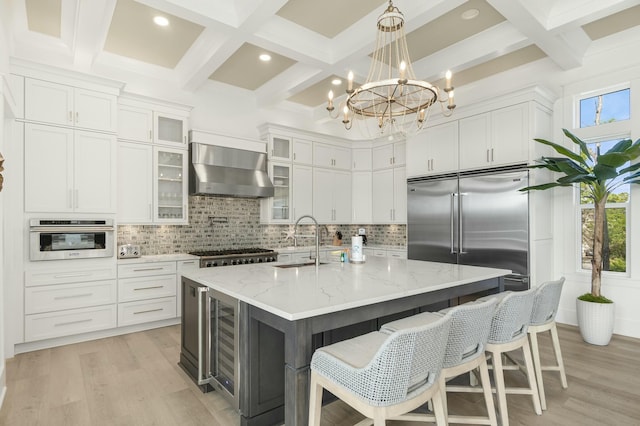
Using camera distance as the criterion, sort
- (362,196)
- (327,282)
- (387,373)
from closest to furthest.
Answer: (387,373), (327,282), (362,196)

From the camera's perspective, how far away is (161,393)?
2.66m

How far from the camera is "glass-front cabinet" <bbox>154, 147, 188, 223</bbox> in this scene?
15.0 feet

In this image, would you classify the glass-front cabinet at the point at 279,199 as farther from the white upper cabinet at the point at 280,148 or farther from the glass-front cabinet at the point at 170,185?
the glass-front cabinet at the point at 170,185

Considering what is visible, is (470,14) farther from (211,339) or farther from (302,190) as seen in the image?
(211,339)

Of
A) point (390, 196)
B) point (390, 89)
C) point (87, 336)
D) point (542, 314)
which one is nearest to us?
point (542, 314)

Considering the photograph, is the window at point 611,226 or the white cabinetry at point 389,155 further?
the white cabinetry at point 389,155

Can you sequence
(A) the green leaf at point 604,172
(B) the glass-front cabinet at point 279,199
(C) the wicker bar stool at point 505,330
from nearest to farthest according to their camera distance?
(C) the wicker bar stool at point 505,330
(A) the green leaf at point 604,172
(B) the glass-front cabinet at point 279,199

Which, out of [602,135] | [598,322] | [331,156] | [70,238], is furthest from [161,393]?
[602,135]

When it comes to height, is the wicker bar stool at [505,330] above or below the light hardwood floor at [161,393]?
above

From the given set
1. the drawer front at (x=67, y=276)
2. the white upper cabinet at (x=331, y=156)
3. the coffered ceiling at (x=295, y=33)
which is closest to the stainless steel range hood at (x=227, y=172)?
the coffered ceiling at (x=295, y=33)

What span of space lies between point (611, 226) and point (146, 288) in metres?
5.64

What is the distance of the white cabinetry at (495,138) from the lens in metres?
4.27

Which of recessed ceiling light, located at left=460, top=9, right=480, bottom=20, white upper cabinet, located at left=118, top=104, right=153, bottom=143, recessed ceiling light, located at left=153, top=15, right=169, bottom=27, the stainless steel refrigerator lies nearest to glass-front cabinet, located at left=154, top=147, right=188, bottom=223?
white upper cabinet, located at left=118, top=104, right=153, bottom=143

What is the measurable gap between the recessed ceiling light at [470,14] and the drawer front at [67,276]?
4638 mm
